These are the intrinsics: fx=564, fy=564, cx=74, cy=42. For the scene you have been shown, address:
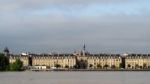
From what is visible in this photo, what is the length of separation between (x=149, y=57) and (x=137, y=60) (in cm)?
450

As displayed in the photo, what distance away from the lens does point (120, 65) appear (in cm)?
19738

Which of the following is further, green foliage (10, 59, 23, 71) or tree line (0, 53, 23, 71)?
green foliage (10, 59, 23, 71)

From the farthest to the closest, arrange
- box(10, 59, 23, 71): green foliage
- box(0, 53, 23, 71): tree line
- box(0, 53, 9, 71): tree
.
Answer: box(10, 59, 23, 71): green foliage
box(0, 53, 23, 71): tree line
box(0, 53, 9, 71): tree

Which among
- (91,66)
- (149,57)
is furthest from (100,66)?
(149,57)

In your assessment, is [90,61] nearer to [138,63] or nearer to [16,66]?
[138,63]

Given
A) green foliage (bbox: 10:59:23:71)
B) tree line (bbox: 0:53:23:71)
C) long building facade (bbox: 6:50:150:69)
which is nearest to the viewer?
tree line (bbox: 0:53:23:71)

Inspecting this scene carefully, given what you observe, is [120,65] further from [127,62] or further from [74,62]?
[74,62]

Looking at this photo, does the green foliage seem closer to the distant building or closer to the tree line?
the tree line
